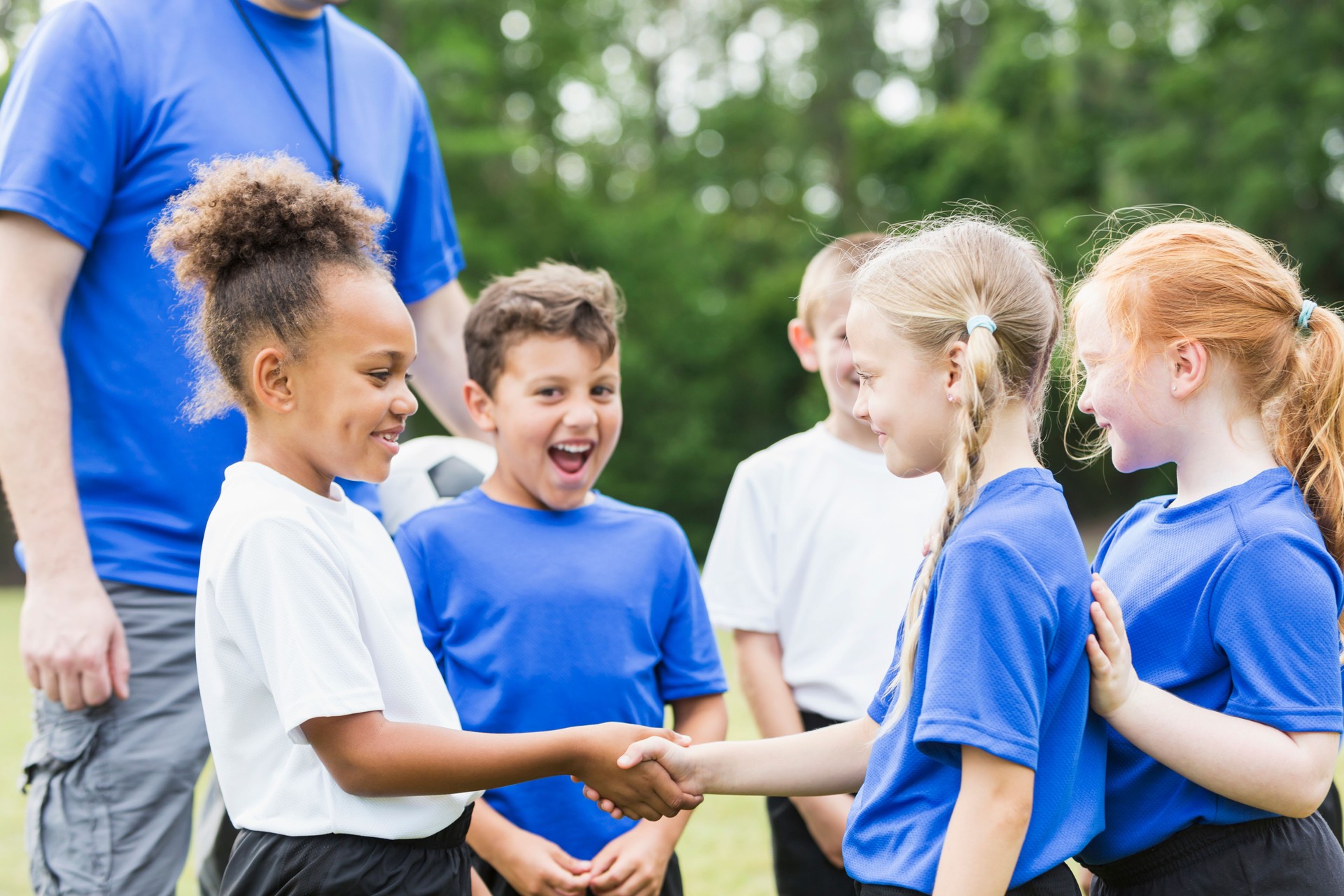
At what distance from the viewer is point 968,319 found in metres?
1.87

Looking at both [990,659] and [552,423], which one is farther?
[552,423]

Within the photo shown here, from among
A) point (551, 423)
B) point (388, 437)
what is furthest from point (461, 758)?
point (551, 423)

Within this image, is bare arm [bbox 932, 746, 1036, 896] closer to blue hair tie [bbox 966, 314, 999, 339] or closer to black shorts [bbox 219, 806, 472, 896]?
blue hair tie [bbox 966, 314, 999, 339]

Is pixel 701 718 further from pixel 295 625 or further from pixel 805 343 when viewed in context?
Result: pixel 805 343

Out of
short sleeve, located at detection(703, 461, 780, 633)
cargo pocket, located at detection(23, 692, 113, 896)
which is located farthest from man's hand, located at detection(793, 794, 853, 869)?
cargo pocket, located at detection(23, 692, 113, 896)

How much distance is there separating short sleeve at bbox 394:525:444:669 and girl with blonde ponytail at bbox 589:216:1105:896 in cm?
97

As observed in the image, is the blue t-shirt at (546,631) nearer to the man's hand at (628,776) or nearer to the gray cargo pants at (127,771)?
the man's hand at (628,776)

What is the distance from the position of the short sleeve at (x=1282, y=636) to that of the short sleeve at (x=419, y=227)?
75.1 inches

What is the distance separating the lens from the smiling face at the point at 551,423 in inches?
102

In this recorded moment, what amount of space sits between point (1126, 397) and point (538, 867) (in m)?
1.43

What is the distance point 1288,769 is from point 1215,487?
47 cm

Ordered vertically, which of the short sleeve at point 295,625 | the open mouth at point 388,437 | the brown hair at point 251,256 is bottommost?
the short sleeve at point 295,625

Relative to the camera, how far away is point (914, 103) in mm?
28234

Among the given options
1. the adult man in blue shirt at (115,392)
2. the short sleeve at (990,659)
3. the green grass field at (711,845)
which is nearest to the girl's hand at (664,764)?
the short sleeve at (990,659)
